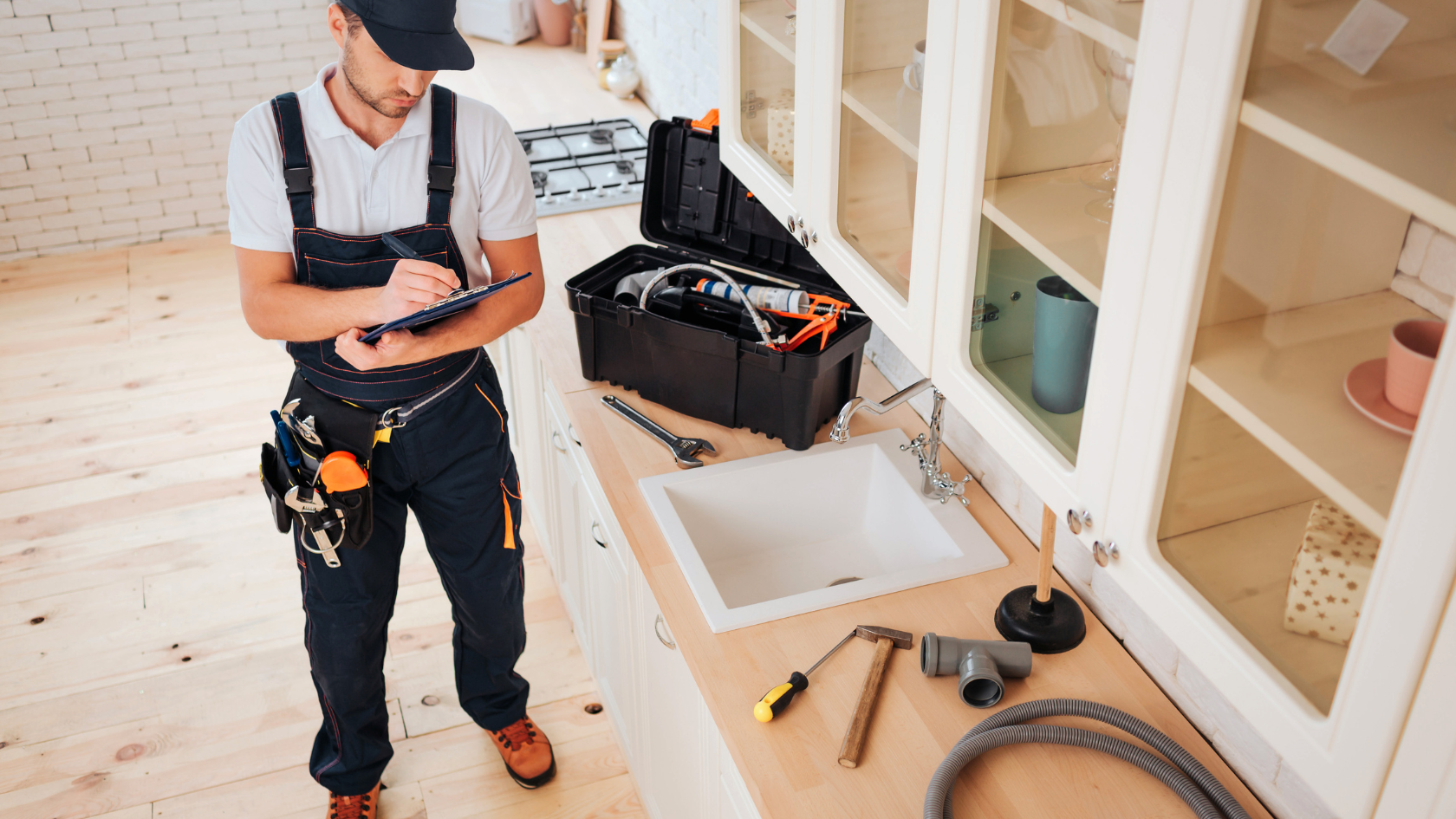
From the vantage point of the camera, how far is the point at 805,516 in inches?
79.5

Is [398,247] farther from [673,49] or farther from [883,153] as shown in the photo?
[673,49]

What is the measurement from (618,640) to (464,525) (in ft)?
1.30

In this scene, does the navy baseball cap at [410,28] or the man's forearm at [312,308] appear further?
the man's forearm at [312,308]

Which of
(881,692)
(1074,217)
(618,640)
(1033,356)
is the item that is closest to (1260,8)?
(1074,217)

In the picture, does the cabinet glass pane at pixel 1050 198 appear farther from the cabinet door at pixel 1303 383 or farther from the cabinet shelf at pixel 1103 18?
the cabinet door at pixel 1303 383

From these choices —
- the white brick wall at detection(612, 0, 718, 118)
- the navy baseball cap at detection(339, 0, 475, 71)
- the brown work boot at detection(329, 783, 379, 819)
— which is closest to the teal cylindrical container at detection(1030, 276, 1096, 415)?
the navy baseball cap at detection(339, 0, 475, 71)

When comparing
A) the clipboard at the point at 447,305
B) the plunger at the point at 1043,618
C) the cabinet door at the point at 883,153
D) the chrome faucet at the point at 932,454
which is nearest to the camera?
the cabinet door at the point at 883,153

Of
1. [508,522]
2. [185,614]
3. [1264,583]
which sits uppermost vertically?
[1264,583]

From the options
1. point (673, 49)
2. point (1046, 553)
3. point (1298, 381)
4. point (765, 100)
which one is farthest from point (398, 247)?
point (673, 49)

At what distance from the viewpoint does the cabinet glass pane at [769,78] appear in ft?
5.74

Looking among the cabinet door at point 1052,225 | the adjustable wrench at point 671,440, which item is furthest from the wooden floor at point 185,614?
the cabinet door at point 1052,225

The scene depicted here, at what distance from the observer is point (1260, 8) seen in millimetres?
756

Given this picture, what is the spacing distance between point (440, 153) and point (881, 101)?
31.5 inches

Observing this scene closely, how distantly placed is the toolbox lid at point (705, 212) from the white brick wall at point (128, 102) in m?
3.09
